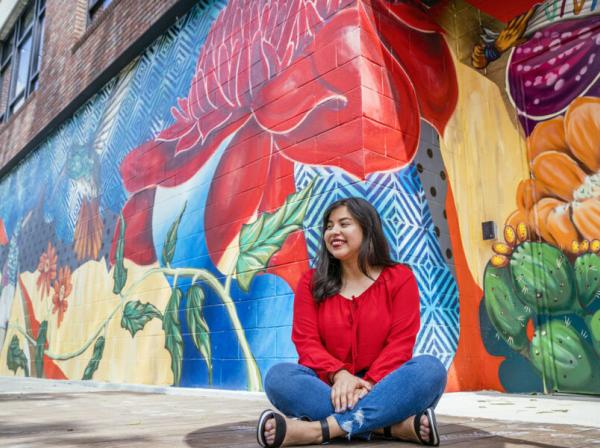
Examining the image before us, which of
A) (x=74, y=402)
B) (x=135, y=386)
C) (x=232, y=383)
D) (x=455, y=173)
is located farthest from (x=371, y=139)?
(x=135, y=386)

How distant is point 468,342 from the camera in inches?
137

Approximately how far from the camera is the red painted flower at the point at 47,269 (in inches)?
278

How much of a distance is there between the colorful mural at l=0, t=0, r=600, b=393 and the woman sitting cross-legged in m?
1.37

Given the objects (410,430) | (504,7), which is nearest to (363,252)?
(410,430)

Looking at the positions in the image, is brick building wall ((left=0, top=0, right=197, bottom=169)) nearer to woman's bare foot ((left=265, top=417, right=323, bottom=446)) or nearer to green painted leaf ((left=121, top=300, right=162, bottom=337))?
green painted leaf ((left=121, top=300, right=162, bottom=337))

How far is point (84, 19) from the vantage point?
292 inches

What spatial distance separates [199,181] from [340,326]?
9.75 feet

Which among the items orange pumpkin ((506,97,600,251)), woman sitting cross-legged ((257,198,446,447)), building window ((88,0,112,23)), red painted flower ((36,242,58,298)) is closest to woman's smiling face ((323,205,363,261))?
woman sitting cross-legged ((257,198,446,447))

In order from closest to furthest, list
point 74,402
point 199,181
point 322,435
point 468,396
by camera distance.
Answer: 1. point 322,435
2. point 468,396
3. point 74,402
4. point 199,181

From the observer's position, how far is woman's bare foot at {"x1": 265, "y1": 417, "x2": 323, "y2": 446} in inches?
60.8

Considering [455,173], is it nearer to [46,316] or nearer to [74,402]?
[74,402]

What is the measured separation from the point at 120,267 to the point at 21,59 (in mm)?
7002

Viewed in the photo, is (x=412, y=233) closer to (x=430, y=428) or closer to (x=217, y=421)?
(x=217, y=421)

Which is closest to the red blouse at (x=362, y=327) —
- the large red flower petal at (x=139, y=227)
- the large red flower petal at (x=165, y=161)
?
the large red flower petal at (x=165, y=161)
